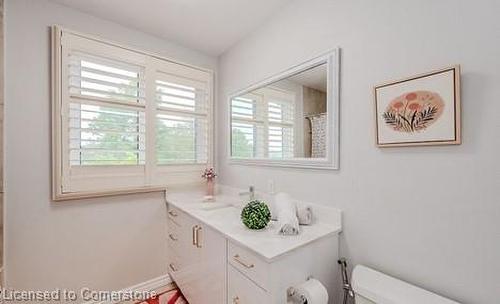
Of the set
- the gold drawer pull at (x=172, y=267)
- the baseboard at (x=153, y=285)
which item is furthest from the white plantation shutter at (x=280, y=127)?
the baseboard at (x=153, y=285)

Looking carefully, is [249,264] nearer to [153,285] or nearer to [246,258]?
[246,258]

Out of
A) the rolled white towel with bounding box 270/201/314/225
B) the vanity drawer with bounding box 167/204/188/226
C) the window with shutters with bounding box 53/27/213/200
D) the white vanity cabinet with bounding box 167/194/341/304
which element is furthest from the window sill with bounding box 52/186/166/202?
the rolled white towel with bounding box 270/201/314/225

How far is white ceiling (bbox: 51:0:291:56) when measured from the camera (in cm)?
165

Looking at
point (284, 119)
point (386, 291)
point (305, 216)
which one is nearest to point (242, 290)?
point (305, 216)

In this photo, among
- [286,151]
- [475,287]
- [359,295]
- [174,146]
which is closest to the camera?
[475,287]

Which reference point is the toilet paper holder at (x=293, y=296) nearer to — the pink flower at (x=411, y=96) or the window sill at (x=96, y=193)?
the pink flower at (x=411, y=96)

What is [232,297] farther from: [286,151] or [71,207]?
[71,207]

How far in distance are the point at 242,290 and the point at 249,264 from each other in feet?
0.54

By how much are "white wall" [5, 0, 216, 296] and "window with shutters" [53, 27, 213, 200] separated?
10 centimetres

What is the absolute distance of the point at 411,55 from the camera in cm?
104

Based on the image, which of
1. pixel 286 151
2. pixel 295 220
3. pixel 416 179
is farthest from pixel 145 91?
pixel 416 179

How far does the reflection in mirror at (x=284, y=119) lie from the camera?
1.46 meters

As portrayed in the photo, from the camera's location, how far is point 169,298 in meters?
1.95

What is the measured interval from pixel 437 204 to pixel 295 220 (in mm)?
669
